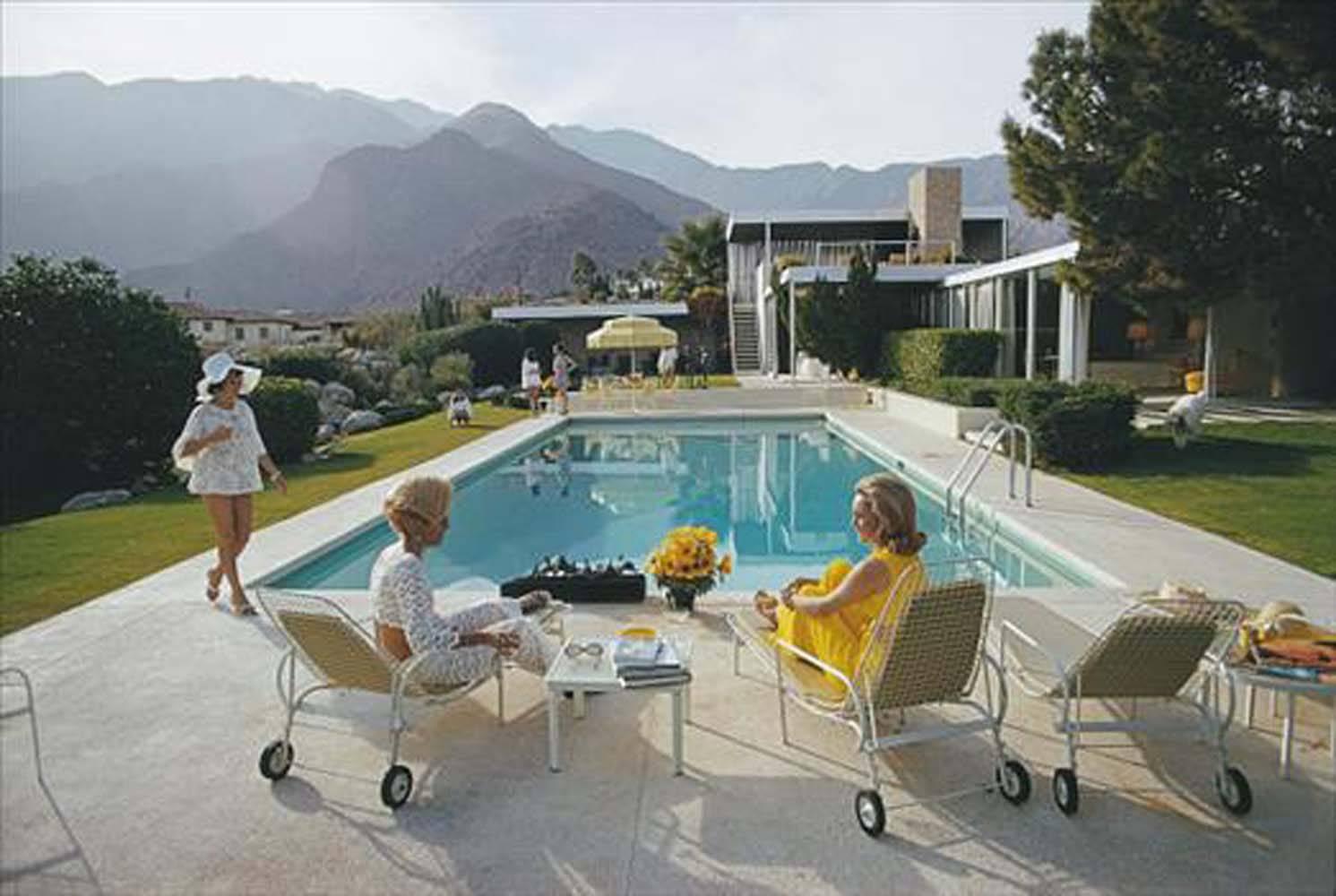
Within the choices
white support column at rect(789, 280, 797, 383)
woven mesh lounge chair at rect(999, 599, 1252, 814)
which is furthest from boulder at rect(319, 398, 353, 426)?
woven mesh lounge chair at rect(999, 599, 1252, 814)

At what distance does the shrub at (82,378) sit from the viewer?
4.55 metres

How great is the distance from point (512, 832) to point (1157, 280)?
1292 centimetres

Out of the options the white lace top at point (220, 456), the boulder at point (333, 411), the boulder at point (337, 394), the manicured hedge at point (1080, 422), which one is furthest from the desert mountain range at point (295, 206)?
the white lace top at point (220, 456)

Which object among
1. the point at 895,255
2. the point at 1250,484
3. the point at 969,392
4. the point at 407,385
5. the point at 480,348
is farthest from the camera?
the point at 480,348

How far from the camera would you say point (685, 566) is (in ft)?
18.1

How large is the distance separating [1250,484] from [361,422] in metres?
16.3

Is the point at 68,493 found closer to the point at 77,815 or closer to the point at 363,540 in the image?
the point at 363,540

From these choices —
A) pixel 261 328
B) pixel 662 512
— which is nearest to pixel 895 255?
pixel 662 512

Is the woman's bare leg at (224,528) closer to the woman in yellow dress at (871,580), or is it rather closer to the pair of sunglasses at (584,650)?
the pair of sunglasses at (584,650)

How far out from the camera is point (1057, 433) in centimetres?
1080

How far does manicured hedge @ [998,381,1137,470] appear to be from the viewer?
35.1 ft

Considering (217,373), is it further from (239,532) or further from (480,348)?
(480,348)

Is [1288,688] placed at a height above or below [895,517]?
below

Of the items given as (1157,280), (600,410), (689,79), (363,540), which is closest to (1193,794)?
(363,540)
